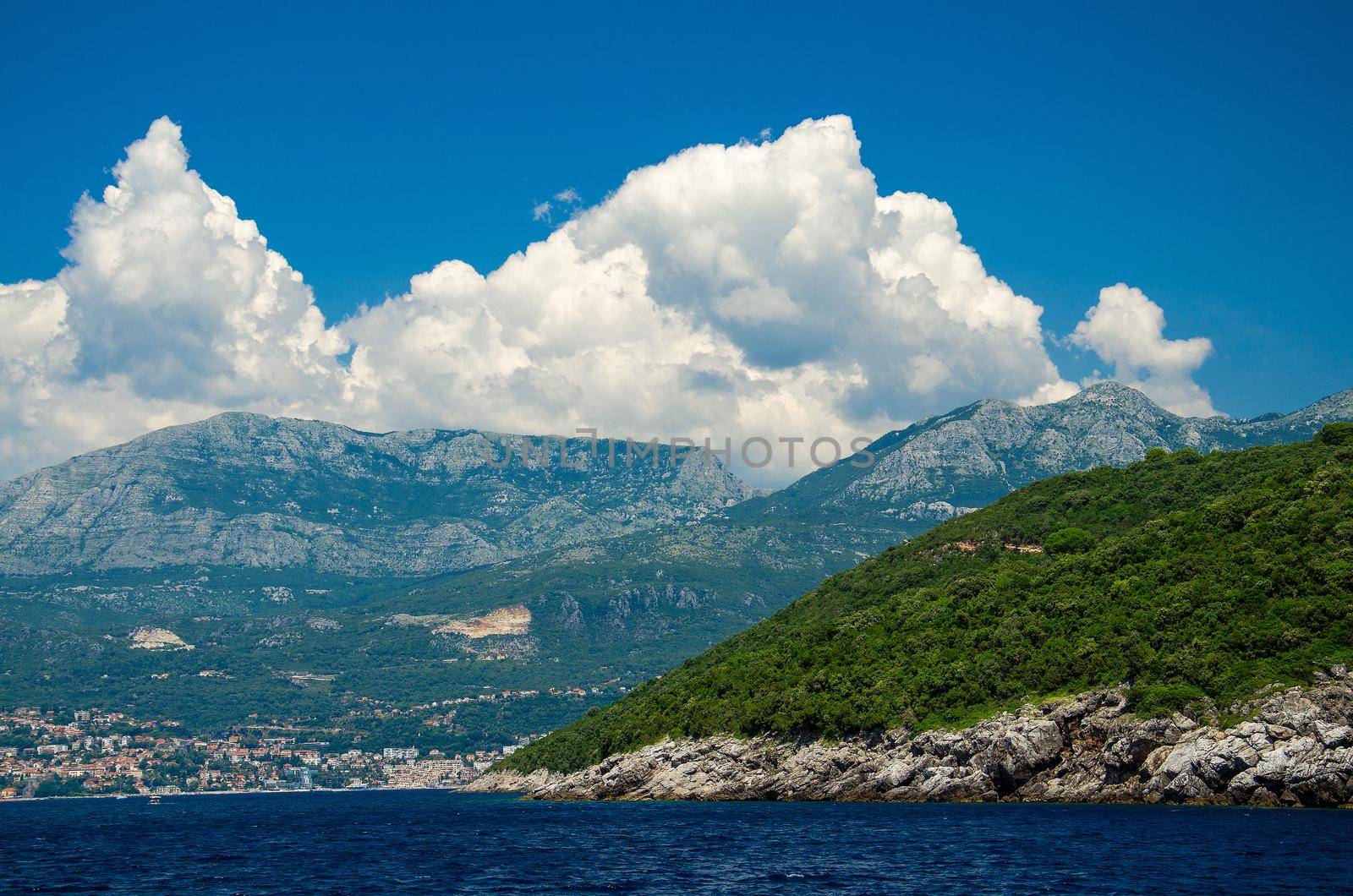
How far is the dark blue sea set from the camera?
71.2m

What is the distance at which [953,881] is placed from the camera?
234ft

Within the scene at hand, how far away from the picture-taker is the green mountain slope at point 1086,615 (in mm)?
113188

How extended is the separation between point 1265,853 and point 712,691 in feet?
331

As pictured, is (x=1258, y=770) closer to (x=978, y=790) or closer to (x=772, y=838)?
(x=978, y=790)

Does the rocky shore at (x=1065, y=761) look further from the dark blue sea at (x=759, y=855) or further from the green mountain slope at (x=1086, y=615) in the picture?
the dark blue sea at (x=759, y=855)

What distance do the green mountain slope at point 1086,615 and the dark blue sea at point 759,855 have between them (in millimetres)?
15102

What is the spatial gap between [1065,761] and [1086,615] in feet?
73.9

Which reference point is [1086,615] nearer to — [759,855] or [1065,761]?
[1065,761]

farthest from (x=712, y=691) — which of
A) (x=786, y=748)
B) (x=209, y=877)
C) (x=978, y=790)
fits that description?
(x=209, y=877)

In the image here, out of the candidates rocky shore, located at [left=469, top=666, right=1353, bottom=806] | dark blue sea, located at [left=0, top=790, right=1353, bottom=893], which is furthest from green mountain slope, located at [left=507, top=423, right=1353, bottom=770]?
dark blue sea, located at [left=0, top=790, right=1353, bottom=893]

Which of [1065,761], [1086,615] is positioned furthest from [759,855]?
[1086,615]

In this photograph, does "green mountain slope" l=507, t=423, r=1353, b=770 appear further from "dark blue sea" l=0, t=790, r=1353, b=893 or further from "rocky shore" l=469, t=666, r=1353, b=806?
"dark blue sea" l=0, t=790, r=1353, b=893

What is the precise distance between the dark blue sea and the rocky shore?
156 inches

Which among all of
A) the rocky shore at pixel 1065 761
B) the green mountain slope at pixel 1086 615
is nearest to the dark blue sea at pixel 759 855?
the rocky shore at pixel 1065 761
